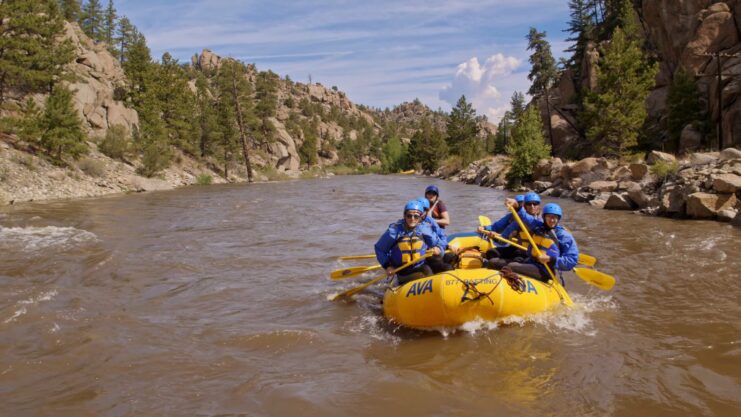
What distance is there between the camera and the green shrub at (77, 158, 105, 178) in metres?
22.9

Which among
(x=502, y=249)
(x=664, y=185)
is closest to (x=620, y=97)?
(x=664, y=185)

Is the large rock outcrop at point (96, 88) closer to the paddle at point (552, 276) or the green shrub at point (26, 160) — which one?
the green shrub at point (26, 160)

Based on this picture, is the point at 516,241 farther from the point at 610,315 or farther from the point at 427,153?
the point at 427,153

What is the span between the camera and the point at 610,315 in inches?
239

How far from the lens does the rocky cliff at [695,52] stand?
23.5 metres

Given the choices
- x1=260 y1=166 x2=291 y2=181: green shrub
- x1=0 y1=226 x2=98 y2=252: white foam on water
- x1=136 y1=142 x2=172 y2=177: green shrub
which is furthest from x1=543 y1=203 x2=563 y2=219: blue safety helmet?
x1=260 y1=166 x2=291 y2=181: green shrub

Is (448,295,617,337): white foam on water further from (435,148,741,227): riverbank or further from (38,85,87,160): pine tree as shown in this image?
(38,85,87,160): pine tree

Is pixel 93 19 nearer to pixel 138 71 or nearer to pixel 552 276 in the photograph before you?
pixel 138 71

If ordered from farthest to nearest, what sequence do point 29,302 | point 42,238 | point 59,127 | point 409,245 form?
point 59,127
point 42,238
point 29,302
point 409,245

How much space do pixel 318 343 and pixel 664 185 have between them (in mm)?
14350

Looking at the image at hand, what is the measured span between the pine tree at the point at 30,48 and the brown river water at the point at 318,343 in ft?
59.1

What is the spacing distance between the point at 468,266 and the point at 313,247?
486cm

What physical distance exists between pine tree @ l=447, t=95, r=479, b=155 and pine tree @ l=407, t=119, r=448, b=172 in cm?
149

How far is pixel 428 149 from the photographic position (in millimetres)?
64562
